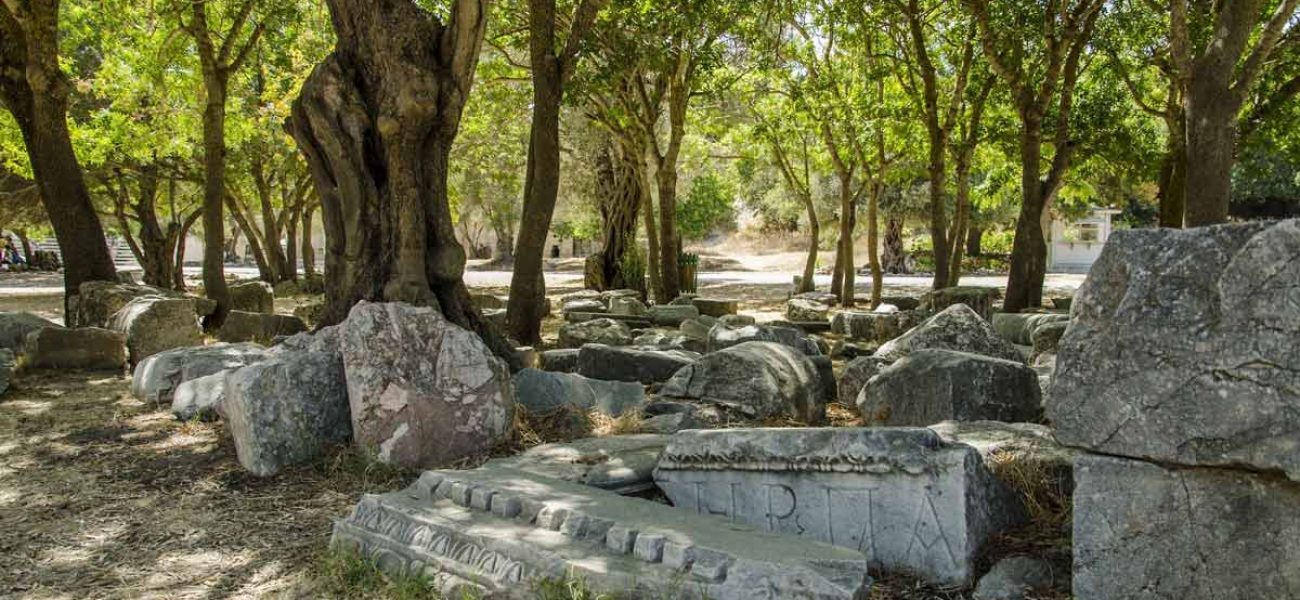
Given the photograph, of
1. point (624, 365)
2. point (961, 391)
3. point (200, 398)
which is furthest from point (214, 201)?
point (961, 391)

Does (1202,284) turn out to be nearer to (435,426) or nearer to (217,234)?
(435,426)

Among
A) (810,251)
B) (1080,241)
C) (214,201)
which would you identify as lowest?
(810,251)

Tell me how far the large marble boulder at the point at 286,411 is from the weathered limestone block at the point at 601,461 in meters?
1.08

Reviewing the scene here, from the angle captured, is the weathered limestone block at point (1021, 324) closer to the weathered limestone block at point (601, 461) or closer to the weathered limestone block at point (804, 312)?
the weathered limestone block at point (804, 312)

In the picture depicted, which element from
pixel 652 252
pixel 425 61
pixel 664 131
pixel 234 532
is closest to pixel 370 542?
pixel 234 532

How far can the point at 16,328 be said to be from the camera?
9.85 meters

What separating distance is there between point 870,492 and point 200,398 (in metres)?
5.14

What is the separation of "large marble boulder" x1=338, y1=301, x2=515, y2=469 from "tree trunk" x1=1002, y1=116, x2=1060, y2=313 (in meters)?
9.98

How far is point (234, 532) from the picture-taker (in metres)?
4.35

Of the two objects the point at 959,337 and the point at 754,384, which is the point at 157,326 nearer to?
the point at 754,384

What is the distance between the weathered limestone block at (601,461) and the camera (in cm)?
442

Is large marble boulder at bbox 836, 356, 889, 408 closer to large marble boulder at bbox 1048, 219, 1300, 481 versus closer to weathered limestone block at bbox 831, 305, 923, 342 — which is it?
large marble boulder at bbox 1048, 219, 1300, 481

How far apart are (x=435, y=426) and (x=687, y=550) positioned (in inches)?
93.2

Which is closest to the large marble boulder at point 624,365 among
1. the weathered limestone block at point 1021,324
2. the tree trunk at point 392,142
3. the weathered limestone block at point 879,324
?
the tree trunk at point 392,142
